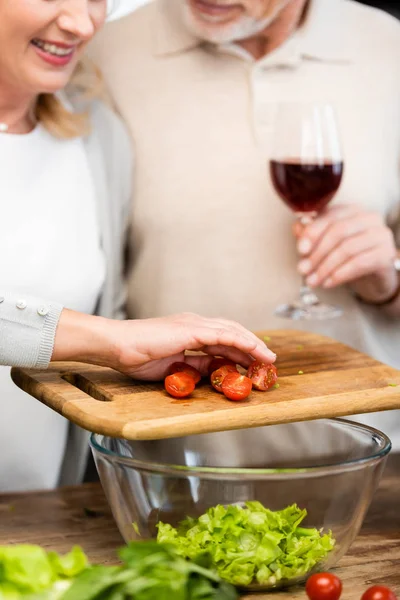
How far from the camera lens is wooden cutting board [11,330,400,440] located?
3.98 ft

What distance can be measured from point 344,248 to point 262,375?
626mm

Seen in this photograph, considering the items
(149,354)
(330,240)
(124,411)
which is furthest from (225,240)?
(124,411)

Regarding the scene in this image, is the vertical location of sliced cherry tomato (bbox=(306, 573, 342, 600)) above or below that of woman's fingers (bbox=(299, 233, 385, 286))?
above

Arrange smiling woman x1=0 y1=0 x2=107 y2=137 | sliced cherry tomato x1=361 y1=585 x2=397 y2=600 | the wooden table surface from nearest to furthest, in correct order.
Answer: sliced cherry tomato x1=361 y1=585 x2=397 y2=600 < the wooden table surface < smiling woman x1=0 y1=0 x2=107 y2=137

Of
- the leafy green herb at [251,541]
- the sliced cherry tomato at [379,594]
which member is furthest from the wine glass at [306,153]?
the sliced cherry tomato at [379,594]

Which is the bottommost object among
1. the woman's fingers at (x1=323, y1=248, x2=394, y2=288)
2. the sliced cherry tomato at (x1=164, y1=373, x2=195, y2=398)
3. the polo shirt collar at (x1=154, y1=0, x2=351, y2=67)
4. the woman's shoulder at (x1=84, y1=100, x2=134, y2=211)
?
the woman's fingers at (x1=323, y1=248, x2=394, y2=288)

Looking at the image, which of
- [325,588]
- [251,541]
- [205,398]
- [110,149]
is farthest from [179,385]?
[110,149]

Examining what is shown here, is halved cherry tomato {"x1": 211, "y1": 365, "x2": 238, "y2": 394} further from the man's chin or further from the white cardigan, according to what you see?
the man's chin

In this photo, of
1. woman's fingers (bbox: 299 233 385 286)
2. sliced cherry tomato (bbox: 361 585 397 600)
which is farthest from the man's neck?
sliced cherry tomato (bbox: 361 585 397 600)

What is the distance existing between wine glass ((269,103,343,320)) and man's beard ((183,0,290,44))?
0.27m

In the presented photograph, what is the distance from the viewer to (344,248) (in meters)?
1.93

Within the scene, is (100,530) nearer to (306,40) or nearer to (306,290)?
(306,290)

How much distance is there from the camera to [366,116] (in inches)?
87.1

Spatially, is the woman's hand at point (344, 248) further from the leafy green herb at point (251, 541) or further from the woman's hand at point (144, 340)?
the leafy green herb at point (251, 541)
